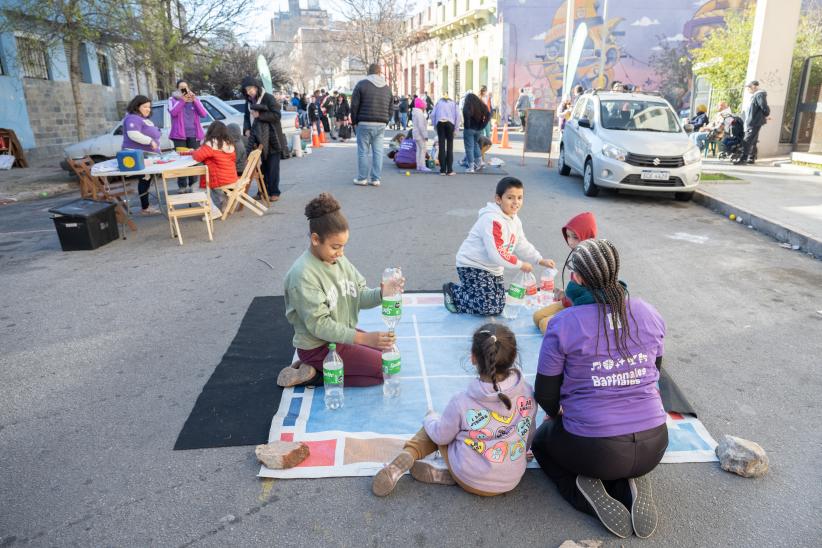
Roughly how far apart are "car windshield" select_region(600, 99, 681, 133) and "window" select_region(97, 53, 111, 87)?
20.1 m

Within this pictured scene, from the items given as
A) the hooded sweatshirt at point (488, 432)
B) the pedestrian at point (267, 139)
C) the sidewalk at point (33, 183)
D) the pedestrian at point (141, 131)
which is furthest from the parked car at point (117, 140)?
the hooded sweatshirt at point (488, 432)

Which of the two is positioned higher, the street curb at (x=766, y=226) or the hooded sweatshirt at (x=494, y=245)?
the hooded sweatshirt at (x=494, y=245)

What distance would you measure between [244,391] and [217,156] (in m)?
5.46

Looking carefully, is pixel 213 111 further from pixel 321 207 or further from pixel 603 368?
pixel 603 368

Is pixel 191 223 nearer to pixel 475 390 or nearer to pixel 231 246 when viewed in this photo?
pixel 231 246

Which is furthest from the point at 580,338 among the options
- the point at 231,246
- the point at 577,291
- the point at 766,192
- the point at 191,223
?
the point at 766,192

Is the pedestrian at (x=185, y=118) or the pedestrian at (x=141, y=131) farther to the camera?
the pedestrian at (x=185, y=118)

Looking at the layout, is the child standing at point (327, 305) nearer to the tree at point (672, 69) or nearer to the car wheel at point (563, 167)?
the car wheel at point (563, 167)

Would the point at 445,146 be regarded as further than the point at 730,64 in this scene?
No

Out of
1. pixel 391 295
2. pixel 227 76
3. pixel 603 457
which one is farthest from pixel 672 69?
pixel 603 457

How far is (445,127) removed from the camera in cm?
1323

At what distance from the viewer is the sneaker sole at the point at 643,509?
265cm

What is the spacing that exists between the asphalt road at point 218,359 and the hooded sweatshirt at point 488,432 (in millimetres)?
165

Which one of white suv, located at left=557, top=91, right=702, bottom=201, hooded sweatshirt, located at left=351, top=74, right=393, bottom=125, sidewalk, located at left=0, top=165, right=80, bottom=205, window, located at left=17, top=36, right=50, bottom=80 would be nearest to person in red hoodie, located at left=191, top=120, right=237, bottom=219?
hooded sweatshirt, located at left=351, top=74, right=393, bottom=125
